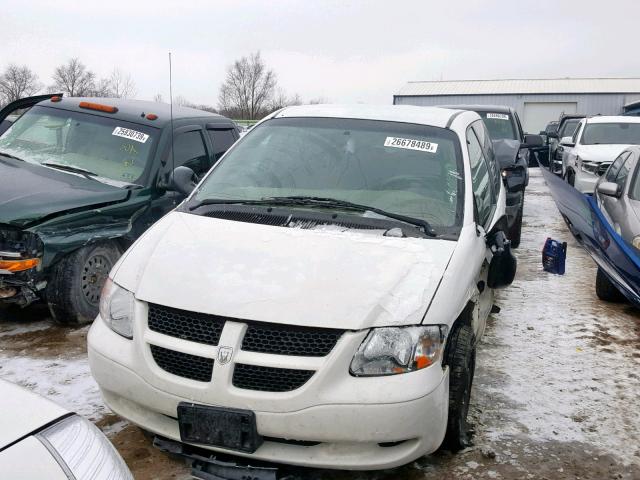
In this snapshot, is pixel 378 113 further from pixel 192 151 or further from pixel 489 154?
pixel 192 151

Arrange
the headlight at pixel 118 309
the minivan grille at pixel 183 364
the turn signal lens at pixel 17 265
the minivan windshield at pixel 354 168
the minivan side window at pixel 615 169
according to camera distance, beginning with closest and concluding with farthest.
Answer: the minivan grille at pixel 183 364 < the headlight at pixel 118 309 < the minivan windshield at pixel 354 168 < the turn signal lens at pixel 17 265 < the minivan side window at pixel 615 169

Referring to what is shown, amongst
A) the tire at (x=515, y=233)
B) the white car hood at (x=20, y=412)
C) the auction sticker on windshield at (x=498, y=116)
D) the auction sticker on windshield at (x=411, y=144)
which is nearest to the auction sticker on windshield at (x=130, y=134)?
the auction sticker on windshield at (x=411, y=144)

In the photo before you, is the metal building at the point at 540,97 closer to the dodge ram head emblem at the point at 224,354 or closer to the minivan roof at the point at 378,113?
the minivan roof at the point at 378,113

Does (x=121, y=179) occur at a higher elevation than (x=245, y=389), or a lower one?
higher

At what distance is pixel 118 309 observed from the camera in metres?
3.15

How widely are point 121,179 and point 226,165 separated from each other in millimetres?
1816

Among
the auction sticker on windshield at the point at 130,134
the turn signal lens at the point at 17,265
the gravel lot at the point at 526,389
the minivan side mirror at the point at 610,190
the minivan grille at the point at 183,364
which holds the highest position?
the auction sticker on windshield at the point at 130,134

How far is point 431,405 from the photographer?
9.22ft

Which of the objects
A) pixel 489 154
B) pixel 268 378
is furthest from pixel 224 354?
pixel 489 154

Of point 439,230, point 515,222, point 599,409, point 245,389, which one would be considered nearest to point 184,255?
point 245,389

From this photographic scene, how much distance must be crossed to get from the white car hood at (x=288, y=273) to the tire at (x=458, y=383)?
379 mm

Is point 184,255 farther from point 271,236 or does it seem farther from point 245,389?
point 245,389

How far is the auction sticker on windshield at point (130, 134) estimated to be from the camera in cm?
591

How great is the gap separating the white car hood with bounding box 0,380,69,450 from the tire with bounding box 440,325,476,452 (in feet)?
Result: 5.70
